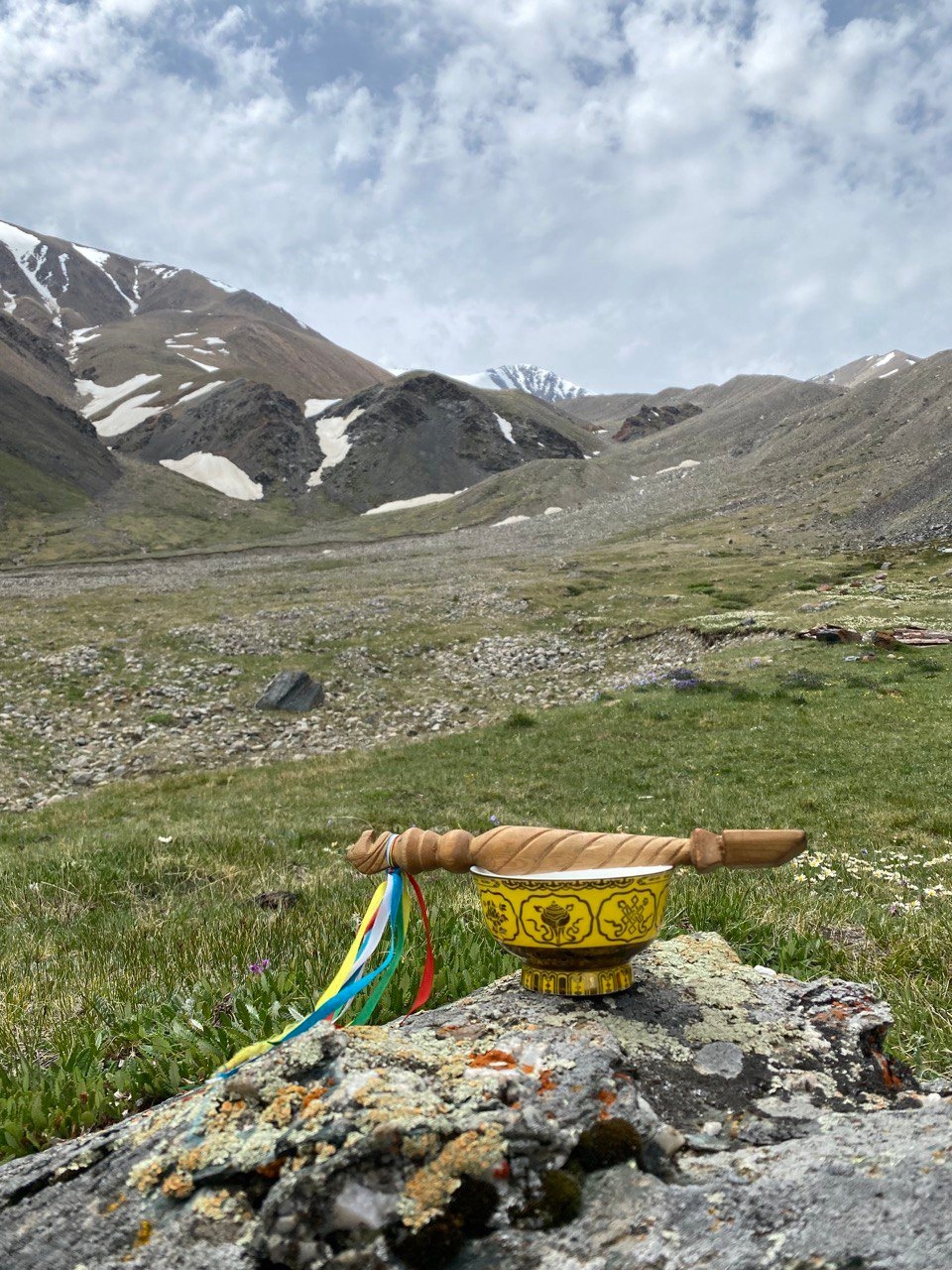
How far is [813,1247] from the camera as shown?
1604mm

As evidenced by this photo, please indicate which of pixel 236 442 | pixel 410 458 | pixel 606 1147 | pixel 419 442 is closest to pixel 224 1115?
pixel 606 1147

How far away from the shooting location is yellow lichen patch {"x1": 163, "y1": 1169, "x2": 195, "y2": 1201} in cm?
203

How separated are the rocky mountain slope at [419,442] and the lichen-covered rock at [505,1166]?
13855 centimetres

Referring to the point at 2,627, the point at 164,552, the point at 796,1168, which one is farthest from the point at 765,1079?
the point at 164,552

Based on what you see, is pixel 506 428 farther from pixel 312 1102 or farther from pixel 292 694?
pixel 312 1102

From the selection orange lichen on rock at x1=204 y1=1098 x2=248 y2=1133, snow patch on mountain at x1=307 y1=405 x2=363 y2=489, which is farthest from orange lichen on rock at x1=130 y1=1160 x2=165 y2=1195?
snow patch on mountain at x1=307 y1=405 x2=363 y2=489

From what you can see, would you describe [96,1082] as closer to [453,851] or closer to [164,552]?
[453,851]

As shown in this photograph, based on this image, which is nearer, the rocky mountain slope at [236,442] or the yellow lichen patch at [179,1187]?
the yellow lichen patch at [179,1187]

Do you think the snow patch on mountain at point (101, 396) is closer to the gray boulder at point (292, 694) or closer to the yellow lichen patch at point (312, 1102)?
the gray boulder at point (292, 694)

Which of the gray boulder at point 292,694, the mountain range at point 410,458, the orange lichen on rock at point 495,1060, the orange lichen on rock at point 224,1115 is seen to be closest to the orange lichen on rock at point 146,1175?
the orange lichen on rock at point 224,1115

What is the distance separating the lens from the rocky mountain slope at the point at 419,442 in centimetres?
14575

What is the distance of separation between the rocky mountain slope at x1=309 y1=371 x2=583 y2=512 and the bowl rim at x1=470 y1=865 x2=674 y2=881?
138m

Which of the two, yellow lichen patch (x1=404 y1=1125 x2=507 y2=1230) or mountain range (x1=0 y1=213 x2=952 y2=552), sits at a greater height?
mountain range (x1=0 y1=213 x2=952 y2=552)

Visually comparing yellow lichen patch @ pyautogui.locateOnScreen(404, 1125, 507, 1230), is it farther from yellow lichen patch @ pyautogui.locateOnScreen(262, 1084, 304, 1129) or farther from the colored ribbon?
the colored ribbon
